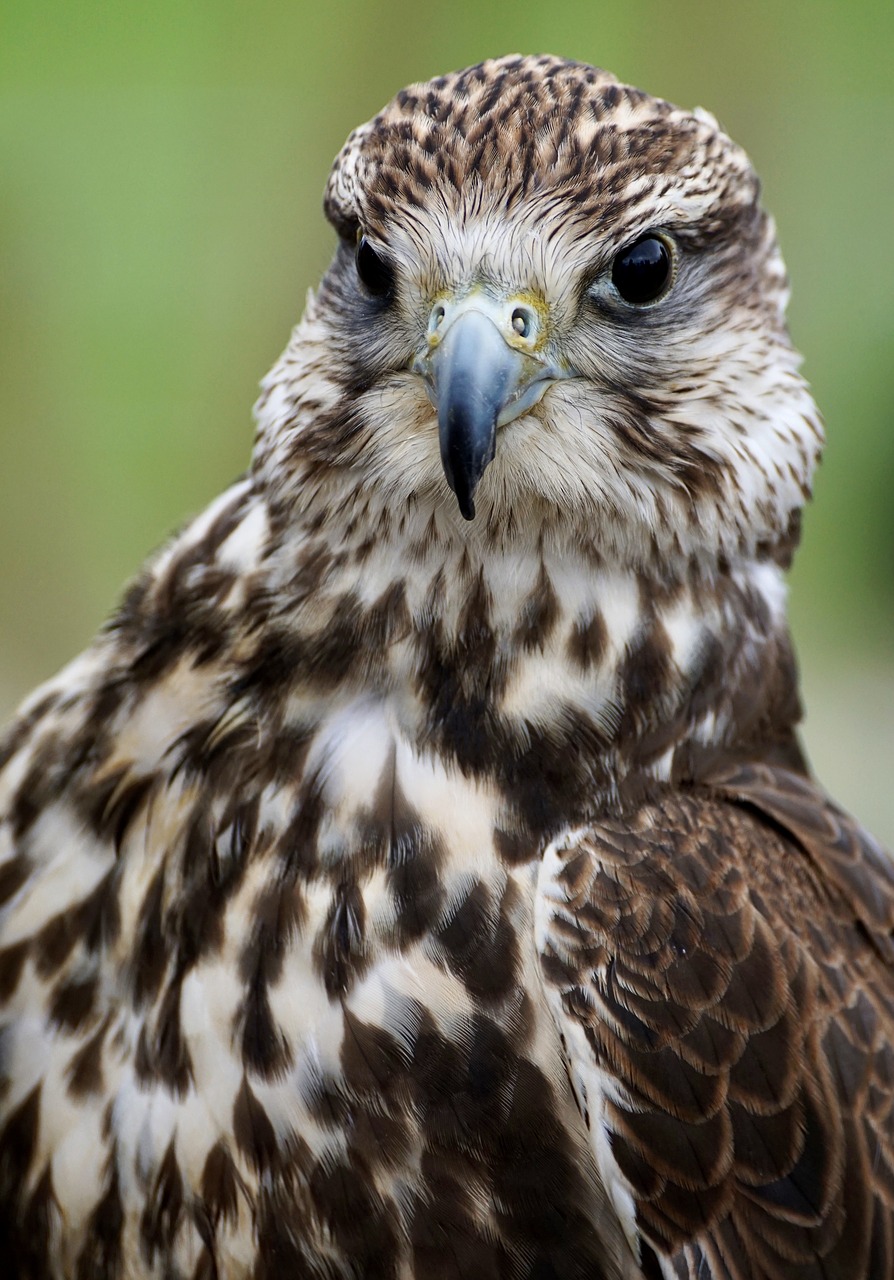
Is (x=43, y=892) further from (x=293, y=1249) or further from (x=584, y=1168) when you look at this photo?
(x=584, y=1168)

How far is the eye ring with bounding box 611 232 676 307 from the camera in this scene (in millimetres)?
1582

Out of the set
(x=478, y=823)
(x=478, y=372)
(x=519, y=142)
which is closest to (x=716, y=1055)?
(x=478, y=823)

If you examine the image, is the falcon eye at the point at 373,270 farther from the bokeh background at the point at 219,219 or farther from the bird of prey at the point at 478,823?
the bokeh background at the point at 219,219

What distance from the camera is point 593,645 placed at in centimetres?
162

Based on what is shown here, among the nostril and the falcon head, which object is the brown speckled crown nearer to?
the falcon head

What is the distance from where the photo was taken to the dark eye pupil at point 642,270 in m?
1.58

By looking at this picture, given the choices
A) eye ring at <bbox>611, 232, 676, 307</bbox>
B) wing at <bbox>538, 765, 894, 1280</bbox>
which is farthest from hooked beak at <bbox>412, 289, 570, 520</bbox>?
wing at <bbox>538, 765, 894, 1280</bbox>

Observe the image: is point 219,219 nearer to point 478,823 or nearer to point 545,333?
point 545,333

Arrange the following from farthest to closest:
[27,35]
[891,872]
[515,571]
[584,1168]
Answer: [27,35] < [891,872] < [515,571] < [584,1168]

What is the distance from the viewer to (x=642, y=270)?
160 cm

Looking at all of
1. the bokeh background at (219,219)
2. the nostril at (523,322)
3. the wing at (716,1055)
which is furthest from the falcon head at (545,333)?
the bokeh background at (219,219)

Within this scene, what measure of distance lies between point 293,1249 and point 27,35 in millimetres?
3566

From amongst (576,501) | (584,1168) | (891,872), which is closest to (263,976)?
(584,1168)

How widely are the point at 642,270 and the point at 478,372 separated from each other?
31 centimetres
